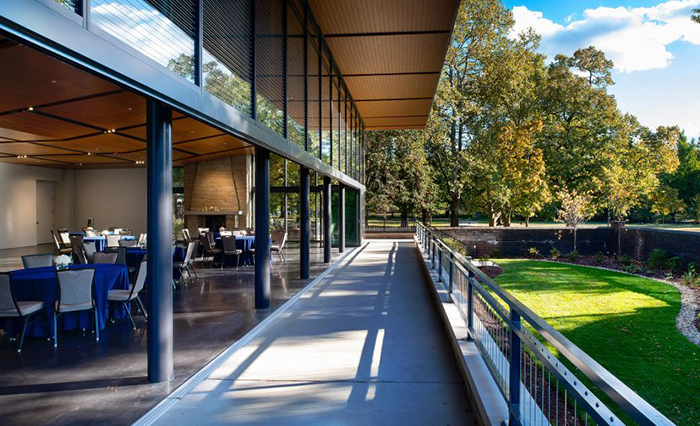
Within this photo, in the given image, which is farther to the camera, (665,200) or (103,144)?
(665,200)

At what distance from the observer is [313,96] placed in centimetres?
977

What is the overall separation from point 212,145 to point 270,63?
8043 mm

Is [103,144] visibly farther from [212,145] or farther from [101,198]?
[101,198]

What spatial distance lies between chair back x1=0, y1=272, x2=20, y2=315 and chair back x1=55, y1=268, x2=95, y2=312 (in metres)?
0.43

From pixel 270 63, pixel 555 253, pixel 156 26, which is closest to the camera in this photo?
pixel 156 26

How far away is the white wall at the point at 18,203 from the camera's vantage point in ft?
59.1

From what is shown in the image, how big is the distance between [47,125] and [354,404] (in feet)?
30.3

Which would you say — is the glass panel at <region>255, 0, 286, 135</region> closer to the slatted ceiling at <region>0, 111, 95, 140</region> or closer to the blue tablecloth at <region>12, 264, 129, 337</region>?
the blue tablecloth at <region>12, 264, 129, 337</region>

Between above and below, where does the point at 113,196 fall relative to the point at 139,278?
above

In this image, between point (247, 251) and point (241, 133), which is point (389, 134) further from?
point (241, 133)

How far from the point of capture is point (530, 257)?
2014cm

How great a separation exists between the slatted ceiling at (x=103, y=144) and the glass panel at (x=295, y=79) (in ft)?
17.5

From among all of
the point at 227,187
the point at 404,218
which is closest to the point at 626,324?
the point at 227,187

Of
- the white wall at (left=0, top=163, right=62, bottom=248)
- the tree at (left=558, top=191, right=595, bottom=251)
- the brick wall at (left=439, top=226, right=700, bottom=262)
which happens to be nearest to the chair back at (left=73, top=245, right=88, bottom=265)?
the white wall at (left=0, top=163, right=62, bottom=248)
